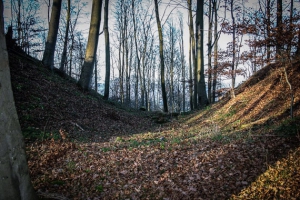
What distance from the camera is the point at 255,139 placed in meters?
5.23

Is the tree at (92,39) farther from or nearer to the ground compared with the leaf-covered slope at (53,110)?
farther from the ground

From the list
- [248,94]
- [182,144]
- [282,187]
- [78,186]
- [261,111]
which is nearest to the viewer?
[282,187]

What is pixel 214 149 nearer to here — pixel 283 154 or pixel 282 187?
pixel 283 154

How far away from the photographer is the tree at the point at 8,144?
7.68ft

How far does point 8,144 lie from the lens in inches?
93.7

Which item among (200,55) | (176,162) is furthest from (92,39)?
(176,162)

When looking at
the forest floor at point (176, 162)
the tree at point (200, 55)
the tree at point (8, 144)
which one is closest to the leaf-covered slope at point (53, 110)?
the forest floor at point (176, 162)

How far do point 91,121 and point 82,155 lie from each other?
4.36m

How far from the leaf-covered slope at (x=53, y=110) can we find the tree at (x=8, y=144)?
4.51 m

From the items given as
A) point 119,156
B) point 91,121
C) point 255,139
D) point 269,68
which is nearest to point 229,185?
point 255,139

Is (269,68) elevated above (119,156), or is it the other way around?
(269,68)

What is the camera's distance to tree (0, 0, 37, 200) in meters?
2.34

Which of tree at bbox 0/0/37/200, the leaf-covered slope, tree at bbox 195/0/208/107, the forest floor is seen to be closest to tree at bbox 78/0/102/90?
the leaf-covered slope

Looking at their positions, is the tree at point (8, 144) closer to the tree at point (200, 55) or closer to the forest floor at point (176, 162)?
the forest floor at point (176, 162)
